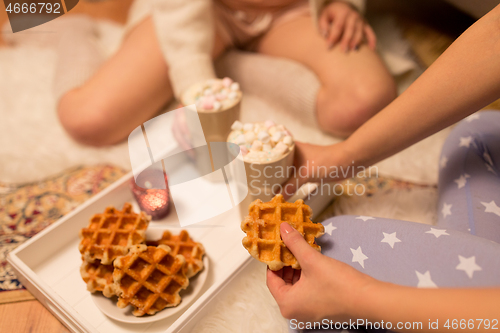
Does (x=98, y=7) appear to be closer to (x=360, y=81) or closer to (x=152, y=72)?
(x=152, y=72)

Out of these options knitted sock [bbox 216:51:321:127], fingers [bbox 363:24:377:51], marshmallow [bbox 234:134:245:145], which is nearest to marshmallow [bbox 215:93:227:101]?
marshmallow [bbox 234:134:245:145]

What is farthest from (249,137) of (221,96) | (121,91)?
(121,91)

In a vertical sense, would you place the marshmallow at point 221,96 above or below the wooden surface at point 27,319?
above

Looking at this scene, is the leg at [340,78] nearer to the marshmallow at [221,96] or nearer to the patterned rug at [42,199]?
the marshmallow at [221,96]

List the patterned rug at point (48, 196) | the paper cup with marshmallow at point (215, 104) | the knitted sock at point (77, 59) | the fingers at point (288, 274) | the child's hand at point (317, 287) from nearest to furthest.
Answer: the child's hand at point (317, 287) → the fingers at point (288, 274) → the paper cup with marshmallow at point (215, 104) → the patterned rug at point (48, 196) → the knitted sock at point (77, 59)

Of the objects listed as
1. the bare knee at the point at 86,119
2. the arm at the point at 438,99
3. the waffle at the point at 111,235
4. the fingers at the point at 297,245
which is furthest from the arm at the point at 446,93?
the bare knee at the point at 86,119

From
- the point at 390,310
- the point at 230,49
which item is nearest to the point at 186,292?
the point at 390,310

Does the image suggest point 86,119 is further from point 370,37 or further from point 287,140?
point 370,37
